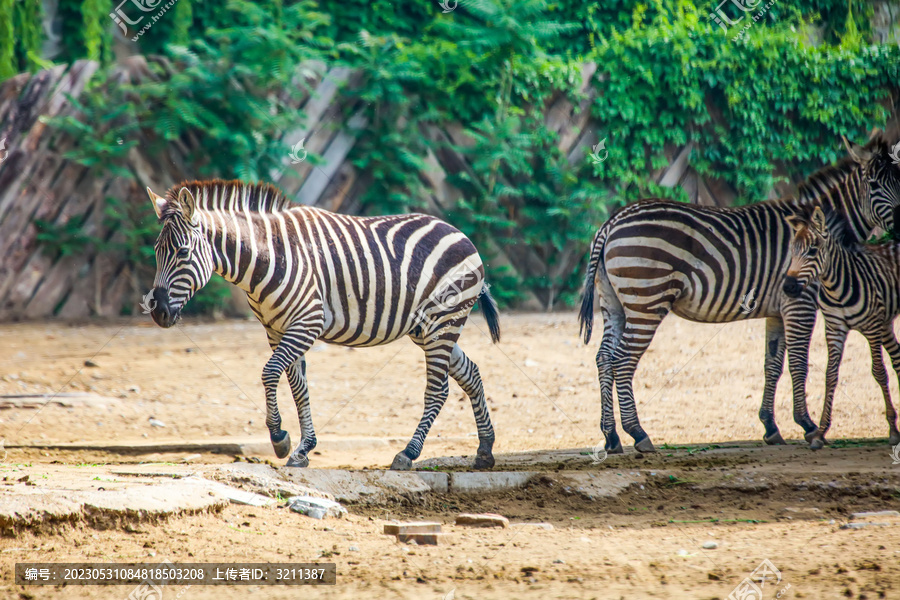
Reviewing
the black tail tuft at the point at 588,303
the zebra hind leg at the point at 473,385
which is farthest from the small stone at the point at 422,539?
the black tail tuft at the point at 588,303

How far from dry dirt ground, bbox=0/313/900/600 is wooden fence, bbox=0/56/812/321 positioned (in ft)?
2.36

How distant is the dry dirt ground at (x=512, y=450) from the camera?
3.87 meters

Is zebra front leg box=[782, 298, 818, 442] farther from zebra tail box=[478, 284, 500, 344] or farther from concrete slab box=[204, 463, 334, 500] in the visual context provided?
concrete slab box=[204, 463, 334, 500]

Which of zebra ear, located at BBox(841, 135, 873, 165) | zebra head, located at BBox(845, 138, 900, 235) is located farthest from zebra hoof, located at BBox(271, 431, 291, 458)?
zebra ear, located at BBox(841, 135, 873, 165)

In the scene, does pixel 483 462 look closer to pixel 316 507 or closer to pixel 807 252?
pixel 316 507

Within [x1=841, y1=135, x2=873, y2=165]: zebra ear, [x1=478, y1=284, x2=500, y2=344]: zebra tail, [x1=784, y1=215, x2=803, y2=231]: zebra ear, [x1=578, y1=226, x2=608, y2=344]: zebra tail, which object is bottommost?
[x1=478, y1=284, x2=500, y2=344]: zebra tail

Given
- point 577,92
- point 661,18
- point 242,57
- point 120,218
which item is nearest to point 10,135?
point 120,218

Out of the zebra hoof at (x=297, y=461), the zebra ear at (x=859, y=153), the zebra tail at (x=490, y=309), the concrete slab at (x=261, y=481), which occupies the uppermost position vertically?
the zebra ear at (x=859, y=153)

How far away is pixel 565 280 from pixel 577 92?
109 inches

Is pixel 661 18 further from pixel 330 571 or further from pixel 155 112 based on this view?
pixel 330 571

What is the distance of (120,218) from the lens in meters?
10.9

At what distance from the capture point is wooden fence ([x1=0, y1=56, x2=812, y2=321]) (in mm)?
10945

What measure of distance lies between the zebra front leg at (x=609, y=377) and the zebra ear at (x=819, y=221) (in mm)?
1865

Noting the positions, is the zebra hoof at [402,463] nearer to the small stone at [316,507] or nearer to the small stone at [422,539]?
the small stone at [316,507]
